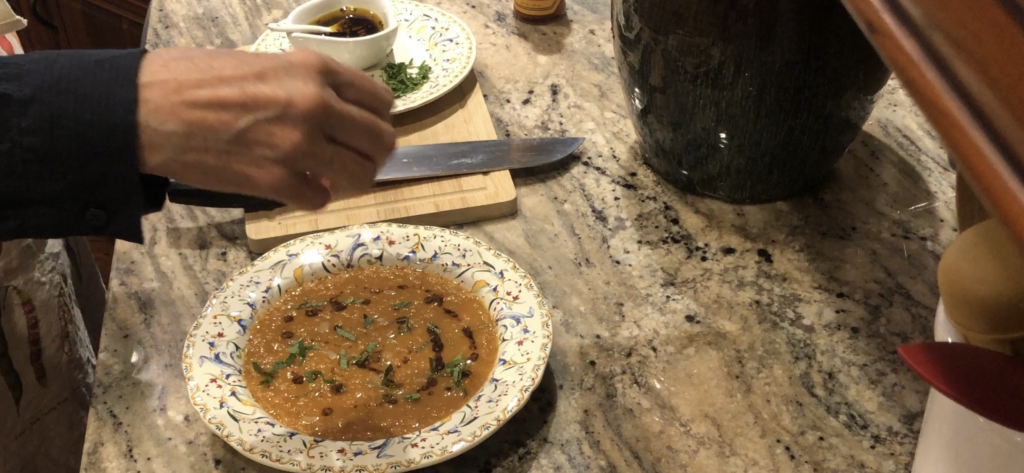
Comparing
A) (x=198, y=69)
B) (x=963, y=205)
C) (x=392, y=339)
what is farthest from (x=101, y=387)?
(x=963, y=205)

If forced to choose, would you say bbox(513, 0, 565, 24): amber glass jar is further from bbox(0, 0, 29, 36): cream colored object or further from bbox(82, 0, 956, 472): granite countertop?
bbox(0, 0, 29, 36): cream colored object

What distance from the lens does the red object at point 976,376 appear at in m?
0.40

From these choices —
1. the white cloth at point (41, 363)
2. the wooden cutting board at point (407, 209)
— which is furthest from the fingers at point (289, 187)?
the white cloth at point (41, 363)

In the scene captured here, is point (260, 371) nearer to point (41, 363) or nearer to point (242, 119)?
point (242, 119)

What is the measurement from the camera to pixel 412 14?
45.2 inches

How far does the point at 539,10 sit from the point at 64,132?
813 millimetres

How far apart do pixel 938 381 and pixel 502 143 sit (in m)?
0.59

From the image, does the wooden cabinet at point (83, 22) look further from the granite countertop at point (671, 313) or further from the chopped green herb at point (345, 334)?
the chopped green herb at point (345, 334)

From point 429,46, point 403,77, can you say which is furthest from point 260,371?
point 429,46

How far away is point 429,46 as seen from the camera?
43.3 inches

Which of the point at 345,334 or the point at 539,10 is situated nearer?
the point at 345,334

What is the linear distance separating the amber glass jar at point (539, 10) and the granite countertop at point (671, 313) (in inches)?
8.4

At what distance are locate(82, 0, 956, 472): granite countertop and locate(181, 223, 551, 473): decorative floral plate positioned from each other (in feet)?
0.19

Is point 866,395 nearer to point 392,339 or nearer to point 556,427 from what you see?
point 556,427
